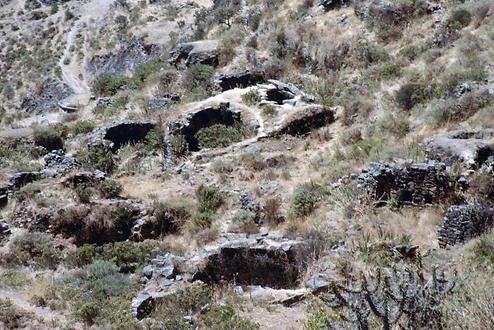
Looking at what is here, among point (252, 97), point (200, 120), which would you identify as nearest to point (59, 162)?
point (200, 120)

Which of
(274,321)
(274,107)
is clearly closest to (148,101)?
(274,107)

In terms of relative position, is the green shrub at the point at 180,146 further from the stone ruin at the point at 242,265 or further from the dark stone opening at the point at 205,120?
the stone ruin at the point at 242,265

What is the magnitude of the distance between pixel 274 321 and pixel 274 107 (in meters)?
10.6

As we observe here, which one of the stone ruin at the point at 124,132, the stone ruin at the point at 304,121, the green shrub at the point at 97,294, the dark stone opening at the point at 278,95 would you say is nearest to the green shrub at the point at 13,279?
the green shrub at the point at 97,294

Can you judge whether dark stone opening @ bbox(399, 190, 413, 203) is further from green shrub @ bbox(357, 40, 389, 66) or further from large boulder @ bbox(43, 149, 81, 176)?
large boulder @ bbox(43, 149, 81, 176)

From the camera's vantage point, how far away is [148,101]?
2050 centimetres

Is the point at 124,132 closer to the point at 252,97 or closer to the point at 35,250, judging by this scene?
the point at 252,97

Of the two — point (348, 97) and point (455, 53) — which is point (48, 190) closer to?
point (348, 97)

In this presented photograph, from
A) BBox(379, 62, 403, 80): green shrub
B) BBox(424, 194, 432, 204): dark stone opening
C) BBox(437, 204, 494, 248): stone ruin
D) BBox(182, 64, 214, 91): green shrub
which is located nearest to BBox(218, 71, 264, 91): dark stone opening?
BBox(182, 64, 214, 91): green shrub

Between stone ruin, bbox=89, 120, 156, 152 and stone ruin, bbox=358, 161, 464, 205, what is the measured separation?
350 inches

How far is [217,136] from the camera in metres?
16.7

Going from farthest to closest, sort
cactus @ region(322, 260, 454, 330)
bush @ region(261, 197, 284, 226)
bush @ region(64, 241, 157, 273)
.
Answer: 1. bush @ region(261, 197, 284, 226)
2. bush @ region(64, 241, 157, 273)
3. cactus @ region(322, 260, 454, 330)

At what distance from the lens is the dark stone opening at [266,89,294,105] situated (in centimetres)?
1802

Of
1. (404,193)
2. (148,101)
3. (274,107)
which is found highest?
(404,193)
